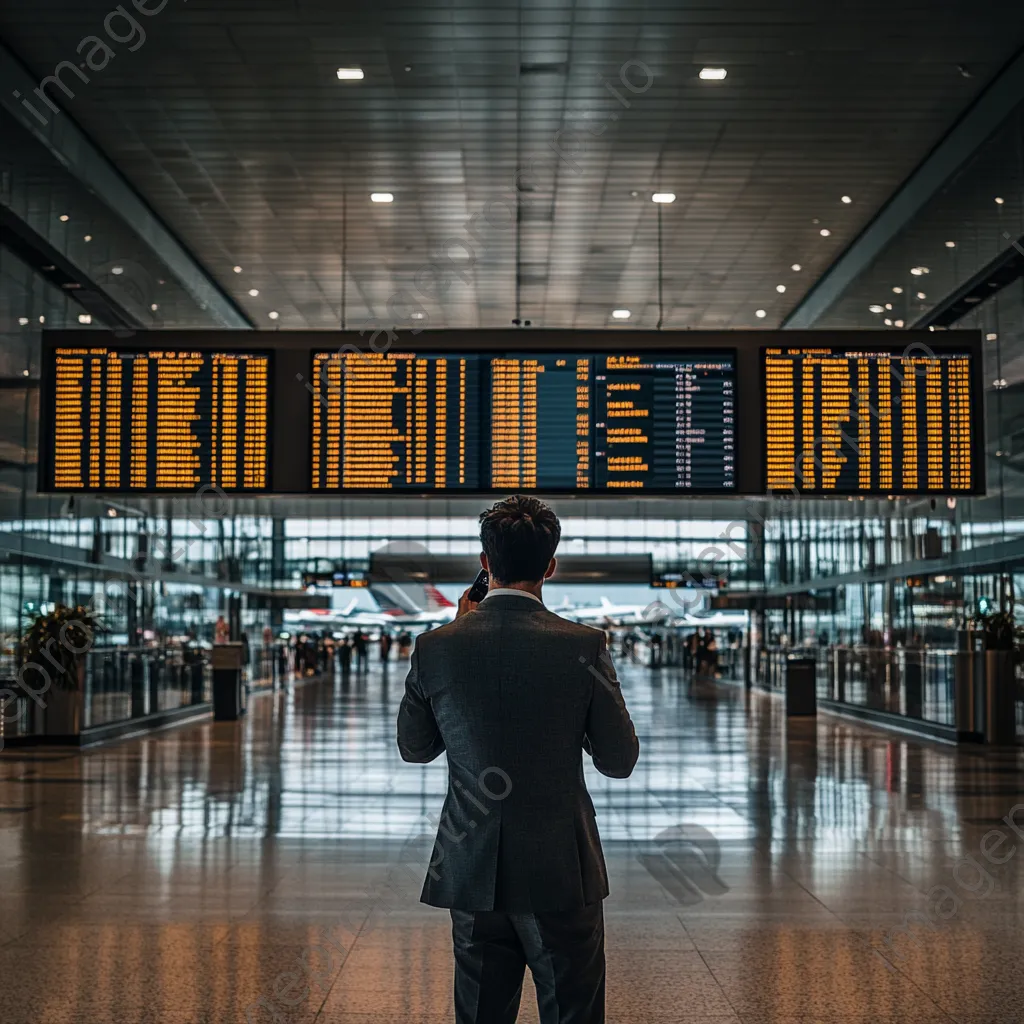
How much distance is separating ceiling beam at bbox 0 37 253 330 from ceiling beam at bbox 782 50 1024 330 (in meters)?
9.12

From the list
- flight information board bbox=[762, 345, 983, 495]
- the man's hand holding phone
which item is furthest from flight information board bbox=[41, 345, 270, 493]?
the man's hand holding phone

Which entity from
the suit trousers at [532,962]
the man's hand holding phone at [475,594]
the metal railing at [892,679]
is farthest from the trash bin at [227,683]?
the suit trousers at [532,962]

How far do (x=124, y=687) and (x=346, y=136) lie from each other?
10.5m

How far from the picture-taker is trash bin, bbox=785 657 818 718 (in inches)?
942

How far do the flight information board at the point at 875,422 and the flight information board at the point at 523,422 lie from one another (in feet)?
1.55

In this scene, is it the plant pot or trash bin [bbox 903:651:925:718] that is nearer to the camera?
the plant pot

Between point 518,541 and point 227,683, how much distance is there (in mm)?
21321

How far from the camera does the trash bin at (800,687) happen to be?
23.9 m

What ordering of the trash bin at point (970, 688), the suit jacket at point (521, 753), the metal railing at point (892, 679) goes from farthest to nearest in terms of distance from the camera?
the metal railing at point (892, 679)
the trash bin at point (970, 688)
the suit jacket at point (521, 753)

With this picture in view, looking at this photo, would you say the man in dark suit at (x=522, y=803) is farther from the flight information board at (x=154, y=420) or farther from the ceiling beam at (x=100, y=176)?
the ceiling beam at (x=100, y=176)

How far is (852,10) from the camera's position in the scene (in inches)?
421

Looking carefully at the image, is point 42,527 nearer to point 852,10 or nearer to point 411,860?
point 411,860

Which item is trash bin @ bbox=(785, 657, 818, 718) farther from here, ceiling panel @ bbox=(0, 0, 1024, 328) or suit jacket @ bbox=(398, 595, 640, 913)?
suit jacket @ bbox=(398, 595, 640, 913)

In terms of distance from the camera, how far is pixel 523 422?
10.6 meters
